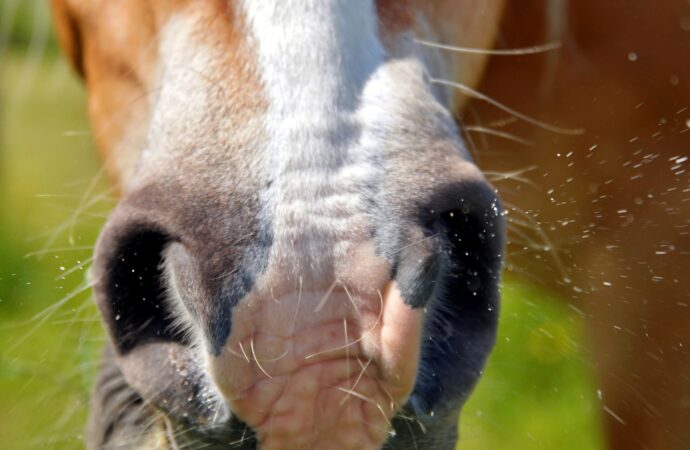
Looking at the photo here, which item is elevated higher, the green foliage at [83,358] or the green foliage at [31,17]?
the green foliage at [31,17]

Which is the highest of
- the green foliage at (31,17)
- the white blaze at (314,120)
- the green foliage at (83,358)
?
the white blaze at (314,120)

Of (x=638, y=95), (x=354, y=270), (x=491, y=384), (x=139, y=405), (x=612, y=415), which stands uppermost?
(x=354, y=270)

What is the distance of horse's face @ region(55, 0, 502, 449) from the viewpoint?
3.61 feet

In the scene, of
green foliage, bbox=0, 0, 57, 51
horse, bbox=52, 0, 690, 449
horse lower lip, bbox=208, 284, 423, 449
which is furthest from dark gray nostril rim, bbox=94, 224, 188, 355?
green foliage, bbox=0, 0, 57, 51

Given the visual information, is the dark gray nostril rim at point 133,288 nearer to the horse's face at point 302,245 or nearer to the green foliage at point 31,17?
the horse's face at point 302,245

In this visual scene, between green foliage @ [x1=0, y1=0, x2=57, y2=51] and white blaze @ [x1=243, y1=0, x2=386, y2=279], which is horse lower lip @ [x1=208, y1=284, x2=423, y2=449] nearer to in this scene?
white blaze @ [x1=243, y1=0, x2=386, y2=279]

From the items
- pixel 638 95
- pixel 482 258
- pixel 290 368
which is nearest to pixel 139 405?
pixel 290 368

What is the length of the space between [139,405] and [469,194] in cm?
54

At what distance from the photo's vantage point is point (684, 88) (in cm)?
180

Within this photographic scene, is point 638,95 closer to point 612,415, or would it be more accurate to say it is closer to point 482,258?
point 612,415

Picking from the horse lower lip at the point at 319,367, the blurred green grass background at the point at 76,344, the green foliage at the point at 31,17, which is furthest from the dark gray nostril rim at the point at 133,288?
the green foliage at the point at 31,17

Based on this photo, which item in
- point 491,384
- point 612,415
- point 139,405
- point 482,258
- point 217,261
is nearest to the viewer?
point 217,261

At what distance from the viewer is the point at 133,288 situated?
1.19 meters

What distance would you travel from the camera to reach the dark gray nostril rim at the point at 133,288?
1.17 metres
